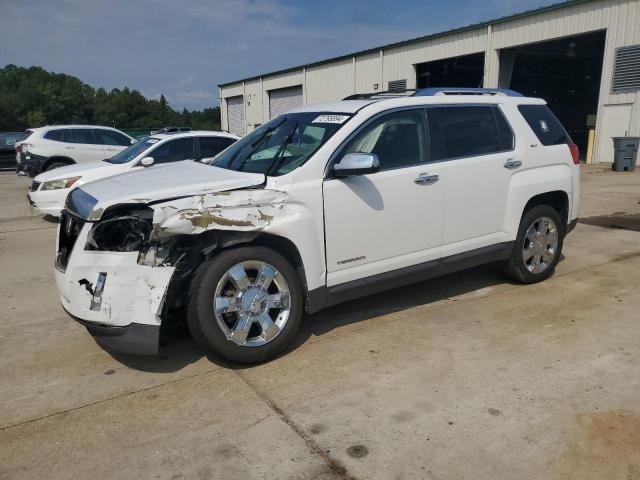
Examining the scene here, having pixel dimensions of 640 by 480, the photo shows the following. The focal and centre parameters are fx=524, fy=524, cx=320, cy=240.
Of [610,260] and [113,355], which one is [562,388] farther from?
[610,260]

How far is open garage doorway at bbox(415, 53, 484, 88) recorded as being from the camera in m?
26.3

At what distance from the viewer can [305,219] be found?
371 cm

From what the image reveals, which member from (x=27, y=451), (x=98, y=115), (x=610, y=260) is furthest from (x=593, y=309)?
(x=98, y=115)

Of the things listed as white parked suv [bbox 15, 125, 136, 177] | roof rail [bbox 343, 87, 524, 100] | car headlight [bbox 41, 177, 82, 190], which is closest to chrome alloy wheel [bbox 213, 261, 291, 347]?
roof rail [bbox 343, 87, 524, 100]

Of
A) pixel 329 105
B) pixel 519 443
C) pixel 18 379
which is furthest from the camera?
pixel 329 105

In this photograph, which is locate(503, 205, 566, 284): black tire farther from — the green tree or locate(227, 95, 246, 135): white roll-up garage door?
the green tree

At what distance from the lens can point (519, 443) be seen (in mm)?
2762

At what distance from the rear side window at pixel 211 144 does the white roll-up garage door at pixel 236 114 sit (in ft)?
109

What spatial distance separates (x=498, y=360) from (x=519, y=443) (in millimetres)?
986

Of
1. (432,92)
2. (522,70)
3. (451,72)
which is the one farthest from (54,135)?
(522,70)

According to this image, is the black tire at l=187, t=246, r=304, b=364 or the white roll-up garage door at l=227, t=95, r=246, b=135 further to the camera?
the white roll-up garage door at l=227, t=95, r=246, b=135

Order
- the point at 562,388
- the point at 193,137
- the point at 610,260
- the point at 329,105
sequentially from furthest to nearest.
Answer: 1. the point at 193,137
2. the point at 610,260
3. the point at 329,105
4. the point at 562,388

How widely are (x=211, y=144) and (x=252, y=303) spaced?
6.59 metres

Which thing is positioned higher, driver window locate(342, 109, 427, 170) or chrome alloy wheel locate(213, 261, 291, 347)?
driver window locate(342, 109, 427, 170)
